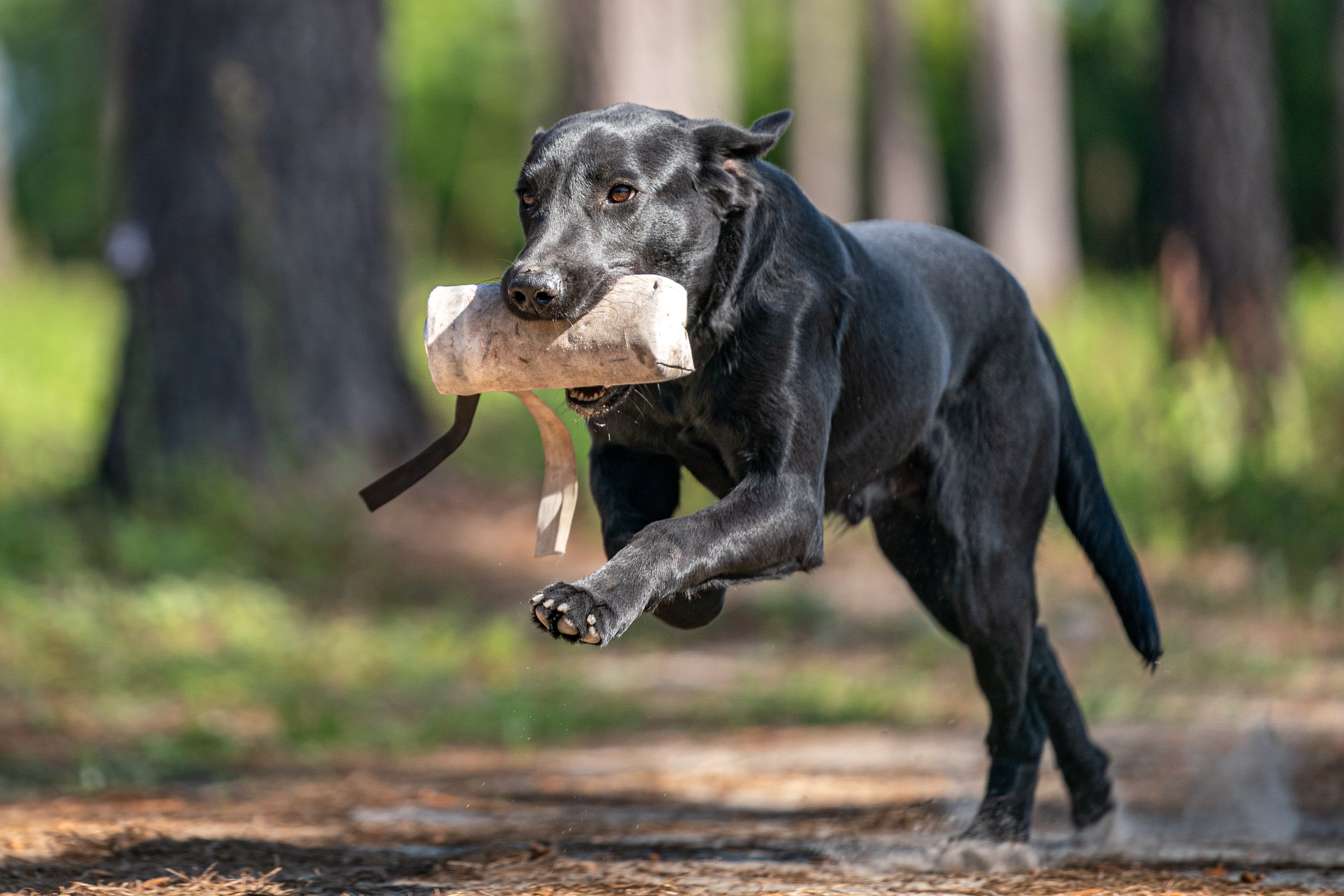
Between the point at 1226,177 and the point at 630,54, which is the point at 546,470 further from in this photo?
the point at 1226,177

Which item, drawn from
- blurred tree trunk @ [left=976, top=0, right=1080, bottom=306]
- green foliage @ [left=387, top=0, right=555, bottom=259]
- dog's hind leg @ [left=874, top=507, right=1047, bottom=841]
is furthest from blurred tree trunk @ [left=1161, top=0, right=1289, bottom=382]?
green foliage @ [left=387, top=0, right=555, bottom=259]

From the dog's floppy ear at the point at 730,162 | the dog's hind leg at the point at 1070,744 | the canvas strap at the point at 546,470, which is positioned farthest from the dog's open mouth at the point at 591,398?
the dog's hind leg at the point at 1070,744

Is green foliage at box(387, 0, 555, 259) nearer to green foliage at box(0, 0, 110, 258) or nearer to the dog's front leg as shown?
green foliage at box(0, 0, 110, 258)

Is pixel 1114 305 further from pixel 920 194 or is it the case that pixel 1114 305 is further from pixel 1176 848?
pixel 920 194

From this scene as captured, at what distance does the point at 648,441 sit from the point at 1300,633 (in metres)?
4.75

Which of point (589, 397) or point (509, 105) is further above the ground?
point (509, 105)

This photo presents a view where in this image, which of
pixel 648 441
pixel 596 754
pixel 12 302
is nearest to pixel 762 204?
pixel 648 441

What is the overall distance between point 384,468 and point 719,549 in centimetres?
544

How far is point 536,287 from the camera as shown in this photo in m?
3.30

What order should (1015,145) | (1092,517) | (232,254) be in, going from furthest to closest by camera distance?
(1015,145) < (232,254) < (1092,517)

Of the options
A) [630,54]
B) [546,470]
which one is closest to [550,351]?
[546,470]

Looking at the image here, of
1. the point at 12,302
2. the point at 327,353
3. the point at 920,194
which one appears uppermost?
the point at 920,194

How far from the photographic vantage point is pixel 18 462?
32.7 feet

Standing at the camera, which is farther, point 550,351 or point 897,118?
point 897,118
